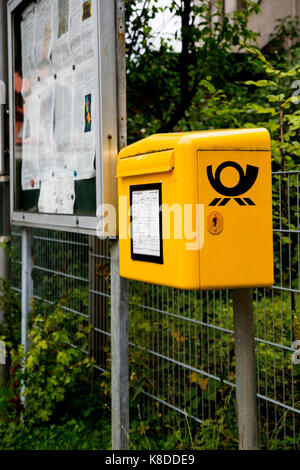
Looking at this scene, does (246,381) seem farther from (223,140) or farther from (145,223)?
(223,140)

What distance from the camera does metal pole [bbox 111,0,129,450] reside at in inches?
112

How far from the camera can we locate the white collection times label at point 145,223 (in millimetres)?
2414

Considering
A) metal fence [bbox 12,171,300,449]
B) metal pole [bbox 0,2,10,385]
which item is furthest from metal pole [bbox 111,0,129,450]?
metal pole [bbox 0,2,10,385]

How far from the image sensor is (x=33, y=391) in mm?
4105

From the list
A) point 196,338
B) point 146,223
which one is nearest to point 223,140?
point 146,223

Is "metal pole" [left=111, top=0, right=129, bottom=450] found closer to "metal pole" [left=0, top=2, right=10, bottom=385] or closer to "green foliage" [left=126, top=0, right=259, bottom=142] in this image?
"metal pole" [left=0, top=2, right=10, bottom=385]

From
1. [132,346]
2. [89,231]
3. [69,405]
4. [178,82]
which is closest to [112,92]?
[89,231]

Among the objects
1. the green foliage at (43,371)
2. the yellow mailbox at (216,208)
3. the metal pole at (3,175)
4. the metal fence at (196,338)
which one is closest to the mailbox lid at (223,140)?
the yellow mailbox at (216,208)

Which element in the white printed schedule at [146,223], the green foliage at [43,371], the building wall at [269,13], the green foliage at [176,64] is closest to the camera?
the white printed schedule at [146,223]

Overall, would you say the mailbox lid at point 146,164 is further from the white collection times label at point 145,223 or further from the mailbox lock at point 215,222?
the mailbox lock at point 215,222

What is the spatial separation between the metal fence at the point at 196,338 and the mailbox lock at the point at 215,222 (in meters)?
0.72

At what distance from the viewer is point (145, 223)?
8.23 ft

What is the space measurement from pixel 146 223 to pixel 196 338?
1311 mm
